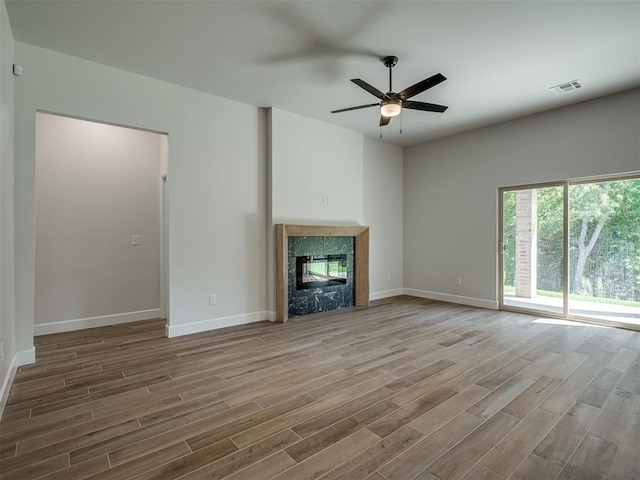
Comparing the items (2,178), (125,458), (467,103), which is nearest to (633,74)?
(467,103)

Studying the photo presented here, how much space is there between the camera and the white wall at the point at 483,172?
4180 millimetres

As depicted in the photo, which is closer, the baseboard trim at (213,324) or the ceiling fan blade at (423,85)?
the ceiling fan blade at (423,85)

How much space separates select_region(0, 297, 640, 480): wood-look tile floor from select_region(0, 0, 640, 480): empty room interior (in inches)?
0.8

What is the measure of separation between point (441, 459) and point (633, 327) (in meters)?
4.16

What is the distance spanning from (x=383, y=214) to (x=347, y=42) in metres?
3.81

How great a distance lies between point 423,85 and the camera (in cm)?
299

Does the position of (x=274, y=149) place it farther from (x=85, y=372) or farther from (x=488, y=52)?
(x=85, y=372)

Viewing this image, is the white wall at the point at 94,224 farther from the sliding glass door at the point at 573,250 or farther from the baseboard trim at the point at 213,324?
the sliding glass door at the point at 573,250

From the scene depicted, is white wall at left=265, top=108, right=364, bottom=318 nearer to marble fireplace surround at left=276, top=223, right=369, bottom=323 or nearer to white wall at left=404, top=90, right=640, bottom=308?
marble fireplace surround at left=276, top=223, right=369, bottom=323

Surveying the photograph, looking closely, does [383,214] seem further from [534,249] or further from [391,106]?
[391,106]

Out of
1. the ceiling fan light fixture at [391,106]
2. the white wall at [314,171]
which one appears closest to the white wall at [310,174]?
the white wall at [314,171]

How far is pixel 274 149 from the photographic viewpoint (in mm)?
4586

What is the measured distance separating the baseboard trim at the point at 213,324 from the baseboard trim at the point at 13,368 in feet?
4.02

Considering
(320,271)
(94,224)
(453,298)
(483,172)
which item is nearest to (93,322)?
(94,224)
